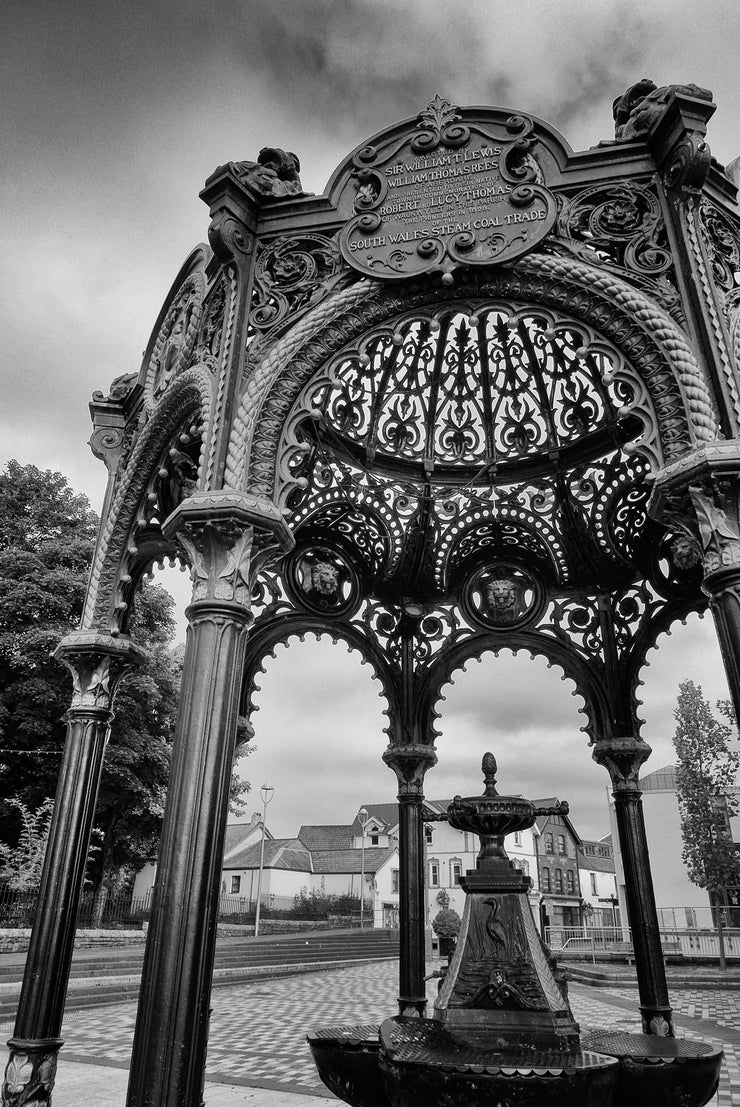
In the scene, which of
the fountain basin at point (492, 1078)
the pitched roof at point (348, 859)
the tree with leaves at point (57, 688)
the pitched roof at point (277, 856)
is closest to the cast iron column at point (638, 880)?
the fountain basin at point (492, 1078)

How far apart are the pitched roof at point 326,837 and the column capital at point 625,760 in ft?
176

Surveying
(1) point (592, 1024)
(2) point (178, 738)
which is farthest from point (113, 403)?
(1) point (592, 1024)

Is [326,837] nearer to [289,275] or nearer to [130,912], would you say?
[130,912]

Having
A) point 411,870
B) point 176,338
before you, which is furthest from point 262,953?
point 176,338

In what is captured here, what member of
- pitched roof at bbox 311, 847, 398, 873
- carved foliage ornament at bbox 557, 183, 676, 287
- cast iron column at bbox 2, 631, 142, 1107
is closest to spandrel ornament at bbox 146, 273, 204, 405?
cast iron column at bbox 2, 631, 142, 1107

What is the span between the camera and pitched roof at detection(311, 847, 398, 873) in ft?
176

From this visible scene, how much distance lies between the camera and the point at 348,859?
56.1m

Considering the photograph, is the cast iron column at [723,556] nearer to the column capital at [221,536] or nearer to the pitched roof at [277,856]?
the column capital at [221,536]

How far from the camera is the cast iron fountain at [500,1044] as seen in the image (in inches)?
144

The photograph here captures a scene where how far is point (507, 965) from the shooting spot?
4.96 m

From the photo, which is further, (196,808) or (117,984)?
(117,984)

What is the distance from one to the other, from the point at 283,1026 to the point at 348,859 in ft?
157

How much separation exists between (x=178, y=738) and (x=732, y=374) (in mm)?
4072

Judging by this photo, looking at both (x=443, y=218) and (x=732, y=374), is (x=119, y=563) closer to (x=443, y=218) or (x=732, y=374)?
(x=443, y=218)
